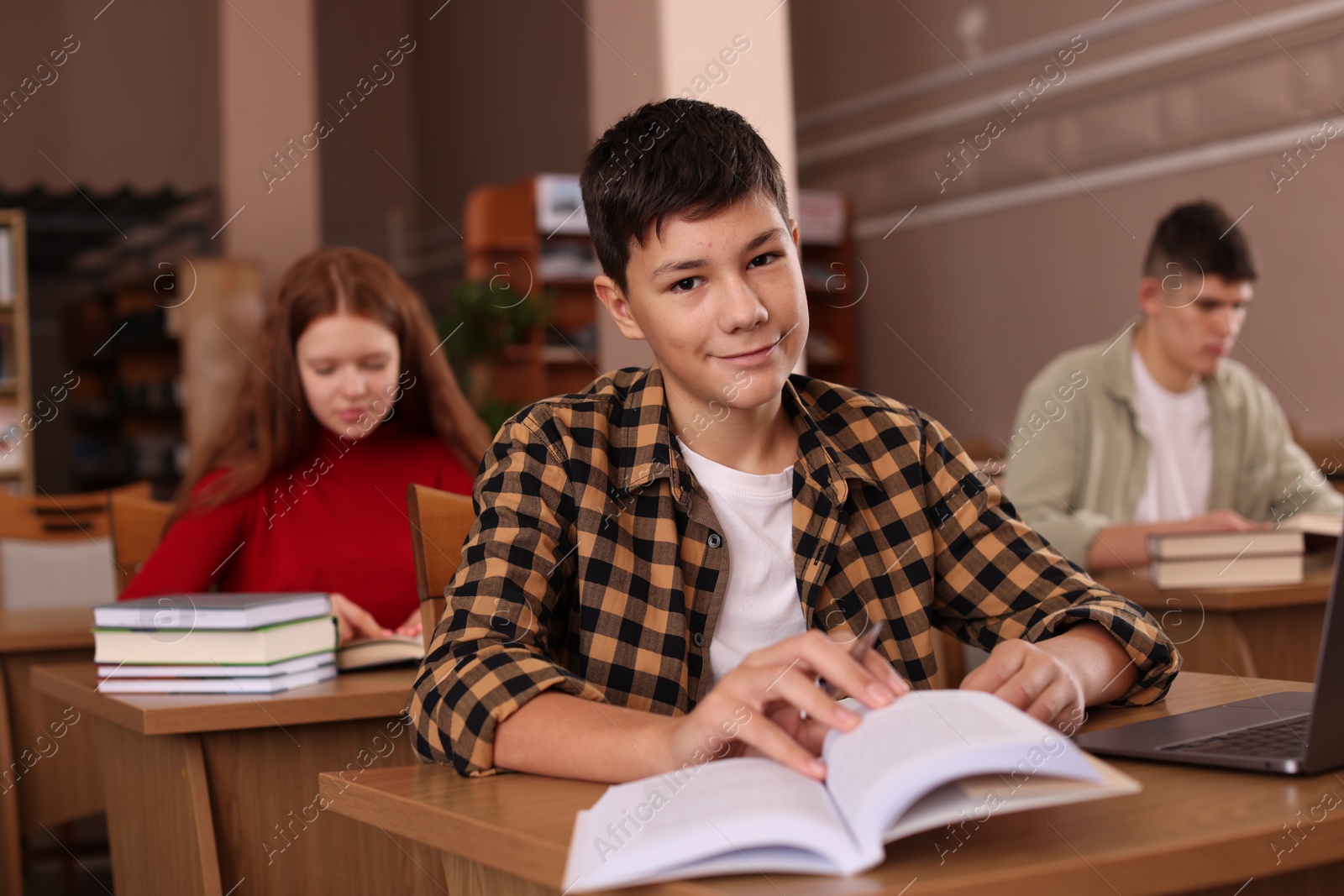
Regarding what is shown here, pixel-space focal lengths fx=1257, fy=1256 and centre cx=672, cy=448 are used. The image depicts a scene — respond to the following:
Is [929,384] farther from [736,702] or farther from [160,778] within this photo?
[736,702]

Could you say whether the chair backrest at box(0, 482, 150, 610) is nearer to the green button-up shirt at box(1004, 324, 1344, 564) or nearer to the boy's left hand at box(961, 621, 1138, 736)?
the green button-up shirt at box(1004, 324, 1344, 564)

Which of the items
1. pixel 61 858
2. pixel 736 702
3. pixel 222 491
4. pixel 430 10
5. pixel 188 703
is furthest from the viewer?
pixel 430 10

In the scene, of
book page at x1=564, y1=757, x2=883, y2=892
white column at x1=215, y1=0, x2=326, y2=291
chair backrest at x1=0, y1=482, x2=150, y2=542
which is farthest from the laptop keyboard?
white column at x1=215, y1=0, x2=326, y2=291

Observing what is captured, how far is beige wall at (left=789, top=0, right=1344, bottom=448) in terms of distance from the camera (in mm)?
4832

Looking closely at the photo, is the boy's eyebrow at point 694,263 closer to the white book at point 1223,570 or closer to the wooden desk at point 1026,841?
the wooden desk at point 1026,841

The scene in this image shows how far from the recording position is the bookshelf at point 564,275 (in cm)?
701

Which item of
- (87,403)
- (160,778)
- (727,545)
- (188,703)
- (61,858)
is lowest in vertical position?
(61,858)

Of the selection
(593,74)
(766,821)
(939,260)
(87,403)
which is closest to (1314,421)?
(939,260)

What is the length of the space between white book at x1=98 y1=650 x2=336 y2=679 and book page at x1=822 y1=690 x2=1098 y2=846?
1.09 metres

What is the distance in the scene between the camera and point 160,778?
1727 millimetres

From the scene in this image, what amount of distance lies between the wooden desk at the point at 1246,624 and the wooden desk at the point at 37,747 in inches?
78.6

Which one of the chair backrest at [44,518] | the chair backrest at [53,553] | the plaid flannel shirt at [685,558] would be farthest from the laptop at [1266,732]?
the chair backrest at [44,518]

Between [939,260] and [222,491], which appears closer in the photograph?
[222,491]

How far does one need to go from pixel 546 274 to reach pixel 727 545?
227 inches
